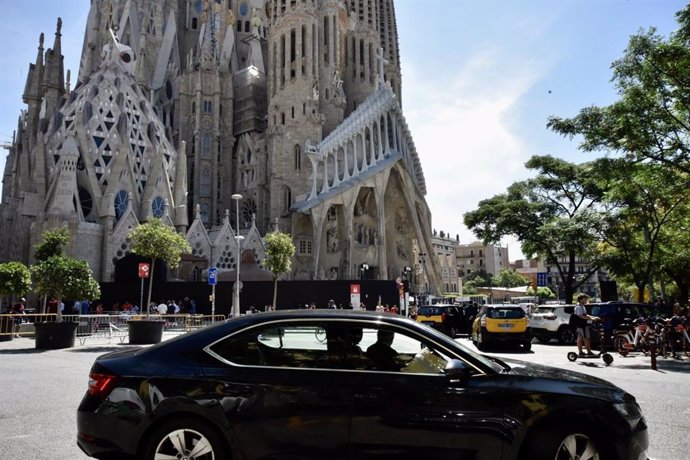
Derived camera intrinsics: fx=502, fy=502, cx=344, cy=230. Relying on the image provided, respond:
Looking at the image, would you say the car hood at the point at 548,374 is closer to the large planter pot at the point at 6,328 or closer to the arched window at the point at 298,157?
the large planter pot at the point at 6,328

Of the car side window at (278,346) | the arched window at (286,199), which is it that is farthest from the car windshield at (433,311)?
the arched window at (286,199)

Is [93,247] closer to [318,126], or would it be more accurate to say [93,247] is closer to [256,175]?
[256,175]

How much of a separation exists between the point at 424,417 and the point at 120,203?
39.7 m

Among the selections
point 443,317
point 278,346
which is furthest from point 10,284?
point 278,346

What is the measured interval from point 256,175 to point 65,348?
1387 inches

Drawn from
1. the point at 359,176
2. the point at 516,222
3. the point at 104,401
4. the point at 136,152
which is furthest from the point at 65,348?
the point at 359,176

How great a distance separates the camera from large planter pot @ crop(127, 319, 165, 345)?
52.0 ft

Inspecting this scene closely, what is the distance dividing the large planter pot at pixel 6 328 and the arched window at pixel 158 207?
2216 centimetres

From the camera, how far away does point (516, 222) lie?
100 feet

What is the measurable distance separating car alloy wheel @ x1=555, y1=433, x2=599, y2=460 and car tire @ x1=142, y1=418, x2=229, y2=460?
236cm

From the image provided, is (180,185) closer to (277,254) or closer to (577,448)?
(277,254)

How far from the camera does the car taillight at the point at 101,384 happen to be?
374 cm

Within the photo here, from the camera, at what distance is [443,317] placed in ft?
66.0

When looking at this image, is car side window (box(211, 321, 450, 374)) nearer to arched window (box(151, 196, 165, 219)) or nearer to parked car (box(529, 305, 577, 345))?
parked car (box(529, 305, 577, 345))
